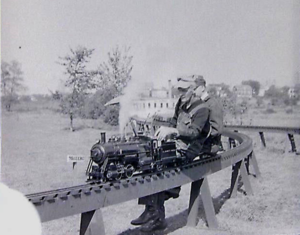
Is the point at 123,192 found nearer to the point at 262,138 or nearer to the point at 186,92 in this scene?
the point at 186,92

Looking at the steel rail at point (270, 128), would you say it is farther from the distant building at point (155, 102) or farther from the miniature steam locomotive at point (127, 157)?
the miniature steam locomotive at point (127, 157)

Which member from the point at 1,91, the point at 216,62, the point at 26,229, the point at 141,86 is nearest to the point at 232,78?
the point at 216,62

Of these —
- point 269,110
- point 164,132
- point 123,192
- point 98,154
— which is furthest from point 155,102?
point 269,110

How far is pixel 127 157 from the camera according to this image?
263 centimetres

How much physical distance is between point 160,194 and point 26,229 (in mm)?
1101

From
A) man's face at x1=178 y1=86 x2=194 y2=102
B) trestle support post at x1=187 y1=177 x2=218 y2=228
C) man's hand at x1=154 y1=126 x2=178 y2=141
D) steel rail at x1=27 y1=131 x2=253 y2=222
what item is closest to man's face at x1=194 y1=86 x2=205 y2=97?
man's face at x1=178 y1=86 x2=194 y2=102

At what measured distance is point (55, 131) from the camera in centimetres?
468

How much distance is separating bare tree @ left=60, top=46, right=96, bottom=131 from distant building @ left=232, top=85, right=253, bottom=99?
1.86 meters

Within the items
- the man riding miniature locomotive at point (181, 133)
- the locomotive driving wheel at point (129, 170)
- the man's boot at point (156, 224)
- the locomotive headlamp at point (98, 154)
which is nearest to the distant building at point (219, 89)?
the man riding miniature locomotive at point (181, 133)

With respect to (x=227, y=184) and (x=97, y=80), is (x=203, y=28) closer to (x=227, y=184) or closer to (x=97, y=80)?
(x=97, y=80)

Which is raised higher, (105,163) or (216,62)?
(216,62)

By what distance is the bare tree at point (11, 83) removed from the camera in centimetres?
352

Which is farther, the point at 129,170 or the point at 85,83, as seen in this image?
the point at 85,83

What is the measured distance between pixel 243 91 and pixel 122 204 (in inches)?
85.1
